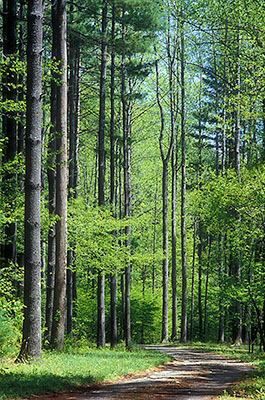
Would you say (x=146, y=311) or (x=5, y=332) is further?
(x=146, y=311)

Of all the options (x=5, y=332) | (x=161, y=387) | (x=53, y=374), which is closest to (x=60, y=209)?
(x=5, y=332)

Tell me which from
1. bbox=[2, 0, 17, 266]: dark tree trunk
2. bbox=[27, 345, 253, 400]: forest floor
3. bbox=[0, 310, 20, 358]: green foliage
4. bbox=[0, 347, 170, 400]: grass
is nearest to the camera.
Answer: bbox=[0, 347, 170, 400]: grass

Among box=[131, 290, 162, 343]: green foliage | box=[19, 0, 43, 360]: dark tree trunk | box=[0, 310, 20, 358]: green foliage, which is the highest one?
box=[19, 0, 43, 360]: dark tree trunk

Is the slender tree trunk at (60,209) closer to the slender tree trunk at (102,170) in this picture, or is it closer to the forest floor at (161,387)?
the forest floor at (161,387)

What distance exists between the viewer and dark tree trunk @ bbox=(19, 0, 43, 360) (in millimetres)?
9102

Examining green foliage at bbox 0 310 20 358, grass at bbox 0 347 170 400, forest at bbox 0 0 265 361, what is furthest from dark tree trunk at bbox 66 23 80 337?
green foliage at bbox 0 310 20 358

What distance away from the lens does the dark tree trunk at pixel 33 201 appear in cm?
910

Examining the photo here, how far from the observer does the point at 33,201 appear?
936 cm

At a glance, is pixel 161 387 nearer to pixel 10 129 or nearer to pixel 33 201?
pixel 33 201

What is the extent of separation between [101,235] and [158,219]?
20.3 m

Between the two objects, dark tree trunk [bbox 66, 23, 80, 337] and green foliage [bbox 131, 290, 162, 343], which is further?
green foliage [bbox 131, 290, 162, 343]

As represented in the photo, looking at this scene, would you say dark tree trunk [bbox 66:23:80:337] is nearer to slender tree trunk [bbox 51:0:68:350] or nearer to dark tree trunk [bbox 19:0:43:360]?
slender tree trunk [bbox 51:0:68:350]

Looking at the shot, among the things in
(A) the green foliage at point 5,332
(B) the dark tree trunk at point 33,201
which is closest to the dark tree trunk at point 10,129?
(B) the dark tree trunk at point 33,201

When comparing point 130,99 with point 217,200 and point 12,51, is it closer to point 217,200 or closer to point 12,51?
point 217,200
